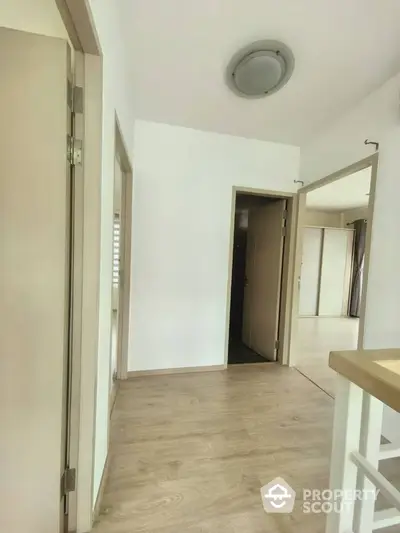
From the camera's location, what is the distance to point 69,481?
1324 millimetres

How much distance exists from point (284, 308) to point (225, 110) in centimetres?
224

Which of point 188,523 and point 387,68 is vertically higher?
point 387,68

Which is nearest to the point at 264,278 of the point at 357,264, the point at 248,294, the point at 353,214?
the point at 248,294

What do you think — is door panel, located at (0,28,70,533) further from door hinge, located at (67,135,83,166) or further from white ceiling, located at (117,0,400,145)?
white ceiling, located at (117,0,400,145)

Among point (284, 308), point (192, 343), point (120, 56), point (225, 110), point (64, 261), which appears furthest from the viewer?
point (284, 308)

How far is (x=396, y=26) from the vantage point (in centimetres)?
190

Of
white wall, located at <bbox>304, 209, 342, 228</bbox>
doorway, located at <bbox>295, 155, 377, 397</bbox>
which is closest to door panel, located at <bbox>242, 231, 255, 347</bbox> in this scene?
doorway, located at <bbox>295, 155, 377, 397</bbox>

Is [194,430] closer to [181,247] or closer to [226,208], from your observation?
[181,247]

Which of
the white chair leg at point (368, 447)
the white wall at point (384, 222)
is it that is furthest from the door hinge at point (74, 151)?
the white wall at point (384, 222)

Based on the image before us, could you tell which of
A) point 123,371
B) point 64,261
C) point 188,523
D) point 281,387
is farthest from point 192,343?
point 64,261

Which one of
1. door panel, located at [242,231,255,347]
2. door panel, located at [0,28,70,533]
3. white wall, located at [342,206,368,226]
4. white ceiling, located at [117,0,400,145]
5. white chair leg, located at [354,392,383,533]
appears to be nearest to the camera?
white chair leg, located at [354,392,383,533]

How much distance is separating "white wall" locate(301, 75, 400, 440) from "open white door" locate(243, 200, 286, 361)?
1.34 metres

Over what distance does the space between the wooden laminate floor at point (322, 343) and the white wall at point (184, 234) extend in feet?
3.58

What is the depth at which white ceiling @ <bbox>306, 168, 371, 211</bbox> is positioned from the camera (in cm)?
421
